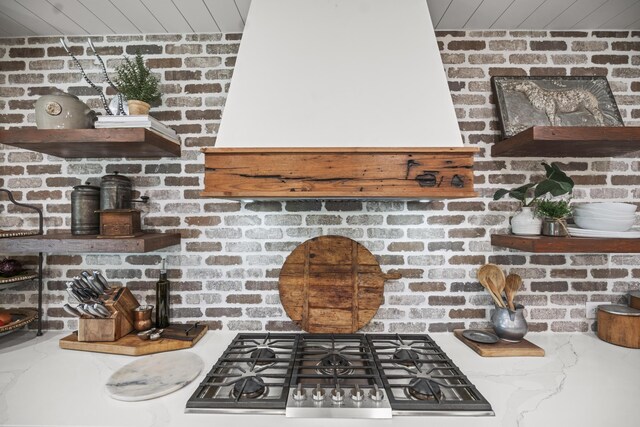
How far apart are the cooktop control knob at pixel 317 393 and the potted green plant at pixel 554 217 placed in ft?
4.20

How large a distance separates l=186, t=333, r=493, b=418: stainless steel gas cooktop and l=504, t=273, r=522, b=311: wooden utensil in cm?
47

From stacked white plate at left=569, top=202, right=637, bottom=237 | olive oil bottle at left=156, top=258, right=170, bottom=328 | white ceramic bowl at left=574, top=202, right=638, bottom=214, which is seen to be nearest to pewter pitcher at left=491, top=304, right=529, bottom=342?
stacked white plate at left=569, top=202, right=637, bottom=237

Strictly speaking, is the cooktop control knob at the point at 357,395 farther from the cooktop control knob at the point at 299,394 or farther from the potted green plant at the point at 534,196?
the potted green plant at the point at 534,196

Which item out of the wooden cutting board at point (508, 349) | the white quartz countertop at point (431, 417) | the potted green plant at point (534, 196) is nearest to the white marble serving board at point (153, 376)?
the white quartz countertop at point (431, 417)

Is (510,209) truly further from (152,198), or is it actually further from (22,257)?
(22,257)

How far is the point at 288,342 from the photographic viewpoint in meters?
1.62

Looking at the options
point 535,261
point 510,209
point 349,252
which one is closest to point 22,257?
point 349,252

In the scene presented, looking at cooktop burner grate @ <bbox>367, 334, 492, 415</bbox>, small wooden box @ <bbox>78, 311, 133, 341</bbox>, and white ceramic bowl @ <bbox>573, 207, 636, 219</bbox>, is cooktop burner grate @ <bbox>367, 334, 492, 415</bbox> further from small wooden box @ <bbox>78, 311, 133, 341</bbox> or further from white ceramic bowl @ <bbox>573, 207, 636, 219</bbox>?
small wooden box @ <bbox>78, 311, 133, 341</bbox>

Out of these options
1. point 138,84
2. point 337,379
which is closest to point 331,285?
point 337,379

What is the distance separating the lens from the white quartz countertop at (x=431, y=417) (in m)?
1.05

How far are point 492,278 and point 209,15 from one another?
1975 mm

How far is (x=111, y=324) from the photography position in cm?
155

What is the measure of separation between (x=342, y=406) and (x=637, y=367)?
4.32 ft

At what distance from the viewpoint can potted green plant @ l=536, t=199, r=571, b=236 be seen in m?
1.54
